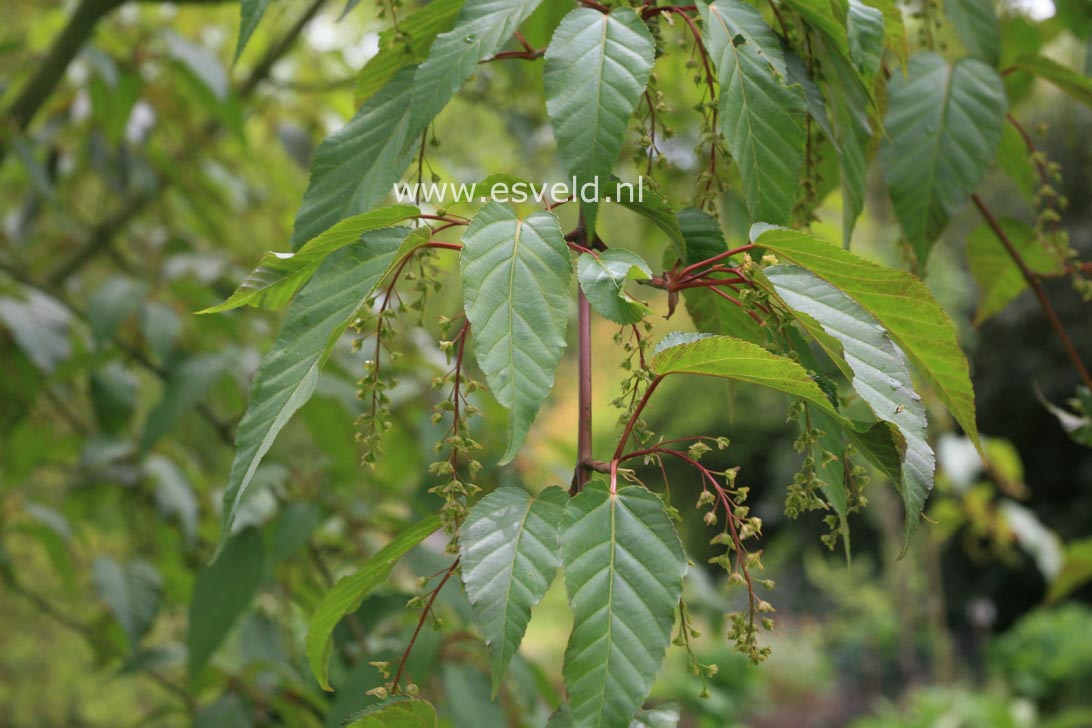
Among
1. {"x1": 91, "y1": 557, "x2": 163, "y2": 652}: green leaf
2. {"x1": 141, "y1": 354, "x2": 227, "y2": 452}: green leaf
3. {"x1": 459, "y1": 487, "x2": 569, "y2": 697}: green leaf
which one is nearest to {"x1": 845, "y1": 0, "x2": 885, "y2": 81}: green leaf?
{"x1": 459, "y1": 487, "x2": 569, "y2": 697}: green leaf

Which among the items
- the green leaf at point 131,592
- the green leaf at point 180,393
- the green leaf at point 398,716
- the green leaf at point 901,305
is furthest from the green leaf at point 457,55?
the green leaf at point 131,592

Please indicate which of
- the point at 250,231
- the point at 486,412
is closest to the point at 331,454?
the point at 486,412

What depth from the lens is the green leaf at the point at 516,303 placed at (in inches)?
16.3

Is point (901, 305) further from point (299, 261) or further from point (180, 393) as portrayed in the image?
point (180, 393)

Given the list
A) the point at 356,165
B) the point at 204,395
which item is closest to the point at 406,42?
the point at 356,165

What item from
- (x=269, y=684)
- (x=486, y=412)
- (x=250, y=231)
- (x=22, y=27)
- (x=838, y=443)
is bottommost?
(x=269, y=684)

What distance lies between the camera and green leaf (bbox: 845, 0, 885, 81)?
1.71 ft

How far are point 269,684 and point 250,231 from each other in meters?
1.37

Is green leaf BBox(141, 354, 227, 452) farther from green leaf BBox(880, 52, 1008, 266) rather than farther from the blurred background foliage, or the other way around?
green leaf BBox(880, 52, 1008, 266)

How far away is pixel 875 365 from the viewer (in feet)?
1.48

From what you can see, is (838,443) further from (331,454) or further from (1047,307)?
(331,454)

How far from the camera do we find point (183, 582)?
1455 millimetres

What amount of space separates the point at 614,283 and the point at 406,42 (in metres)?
0.21

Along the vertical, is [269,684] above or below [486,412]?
below
